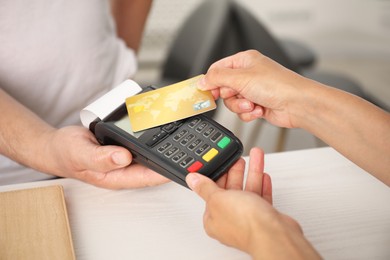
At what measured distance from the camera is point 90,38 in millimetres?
915

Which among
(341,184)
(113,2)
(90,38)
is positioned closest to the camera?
(341,184)

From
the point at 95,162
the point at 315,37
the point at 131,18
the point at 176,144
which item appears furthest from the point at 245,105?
the point at 315,37

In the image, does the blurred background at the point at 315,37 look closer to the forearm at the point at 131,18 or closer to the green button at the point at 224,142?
the forearm at the point at 131,18

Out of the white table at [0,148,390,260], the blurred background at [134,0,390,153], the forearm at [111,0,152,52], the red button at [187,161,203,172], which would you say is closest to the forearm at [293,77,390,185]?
the white table at [0,148,390,260]

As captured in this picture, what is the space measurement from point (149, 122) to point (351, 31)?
1987mm

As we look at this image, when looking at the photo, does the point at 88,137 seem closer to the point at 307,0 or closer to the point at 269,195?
the point at 269,195

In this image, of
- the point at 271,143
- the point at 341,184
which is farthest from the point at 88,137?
the point at 271,143

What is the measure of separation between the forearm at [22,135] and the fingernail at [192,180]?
0.25 meters

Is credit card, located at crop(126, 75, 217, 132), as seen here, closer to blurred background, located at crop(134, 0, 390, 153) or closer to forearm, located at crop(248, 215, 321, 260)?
forearm, located at crop(248, 215, 321, 260)

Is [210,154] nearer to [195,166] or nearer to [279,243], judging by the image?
[195,166]

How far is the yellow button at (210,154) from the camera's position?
685 mm

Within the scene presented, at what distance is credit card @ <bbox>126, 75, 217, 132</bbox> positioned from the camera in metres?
0.72

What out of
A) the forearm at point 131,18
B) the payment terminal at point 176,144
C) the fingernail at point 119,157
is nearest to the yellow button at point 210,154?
the payment terminal at point 176,144

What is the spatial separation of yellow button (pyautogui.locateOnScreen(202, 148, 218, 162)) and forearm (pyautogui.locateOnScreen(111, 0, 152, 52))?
57cm
